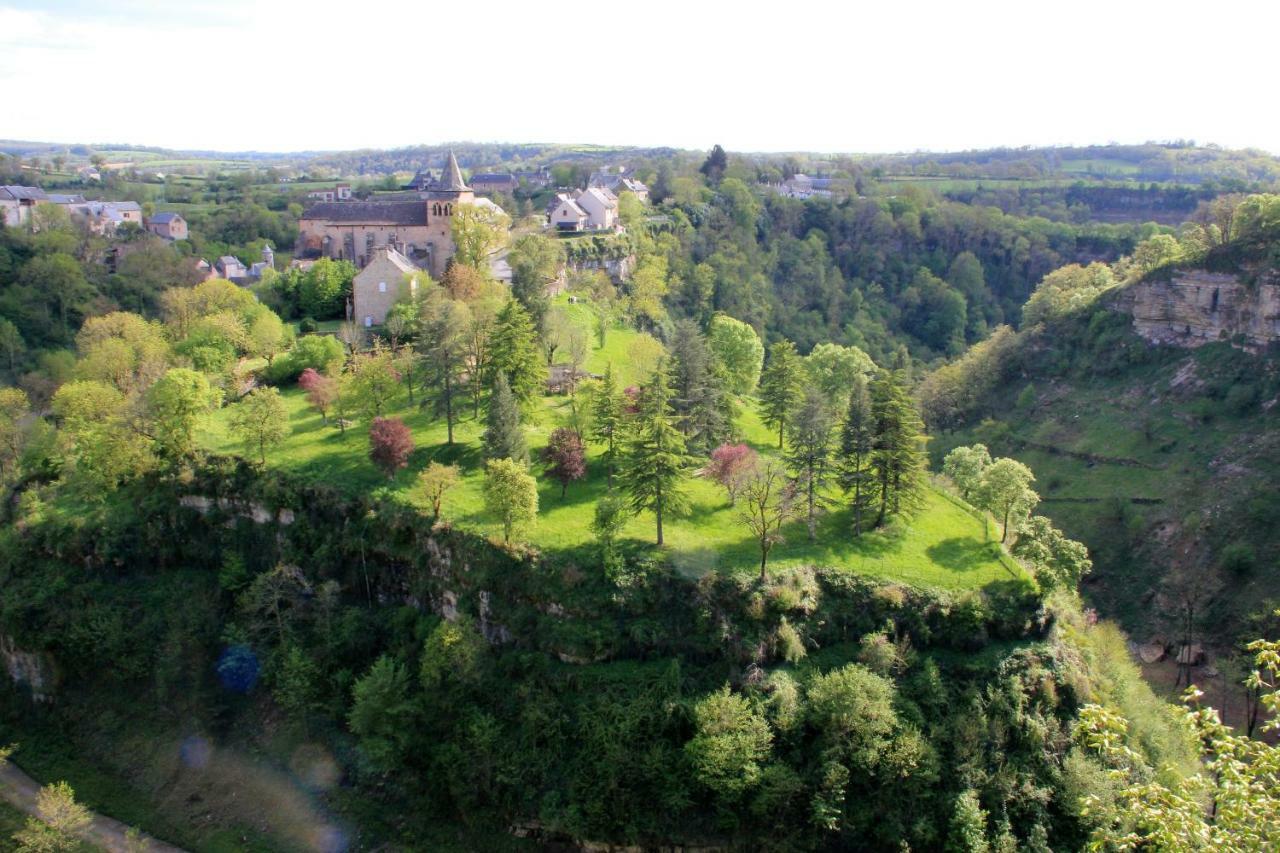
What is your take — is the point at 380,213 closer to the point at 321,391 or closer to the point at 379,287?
the point at 379,287

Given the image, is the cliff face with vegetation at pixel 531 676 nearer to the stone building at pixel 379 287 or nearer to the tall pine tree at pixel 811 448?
the tall pine tree at pixel 811 448

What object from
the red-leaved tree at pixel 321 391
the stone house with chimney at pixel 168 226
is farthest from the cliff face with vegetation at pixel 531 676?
the stone house with chimney at pixel 168 226

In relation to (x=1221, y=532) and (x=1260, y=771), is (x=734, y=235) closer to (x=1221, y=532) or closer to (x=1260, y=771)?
(x=1221, y=532)

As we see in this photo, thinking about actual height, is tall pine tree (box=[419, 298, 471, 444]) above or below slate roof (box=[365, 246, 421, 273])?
below

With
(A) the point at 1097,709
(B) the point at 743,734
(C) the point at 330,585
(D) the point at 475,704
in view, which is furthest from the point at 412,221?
(A) the point at 1097,709

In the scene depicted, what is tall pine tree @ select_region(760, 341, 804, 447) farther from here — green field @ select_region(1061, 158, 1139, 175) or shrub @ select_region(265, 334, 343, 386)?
green field @ select_region(1061, 158, 1139, 175)

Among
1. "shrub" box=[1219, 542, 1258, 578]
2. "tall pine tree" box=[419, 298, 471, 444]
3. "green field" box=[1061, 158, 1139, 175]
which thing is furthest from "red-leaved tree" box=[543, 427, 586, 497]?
"green field" box=[1061, 158, 1139, 175]

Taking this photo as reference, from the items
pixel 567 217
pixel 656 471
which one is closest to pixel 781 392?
pixel 656 471
